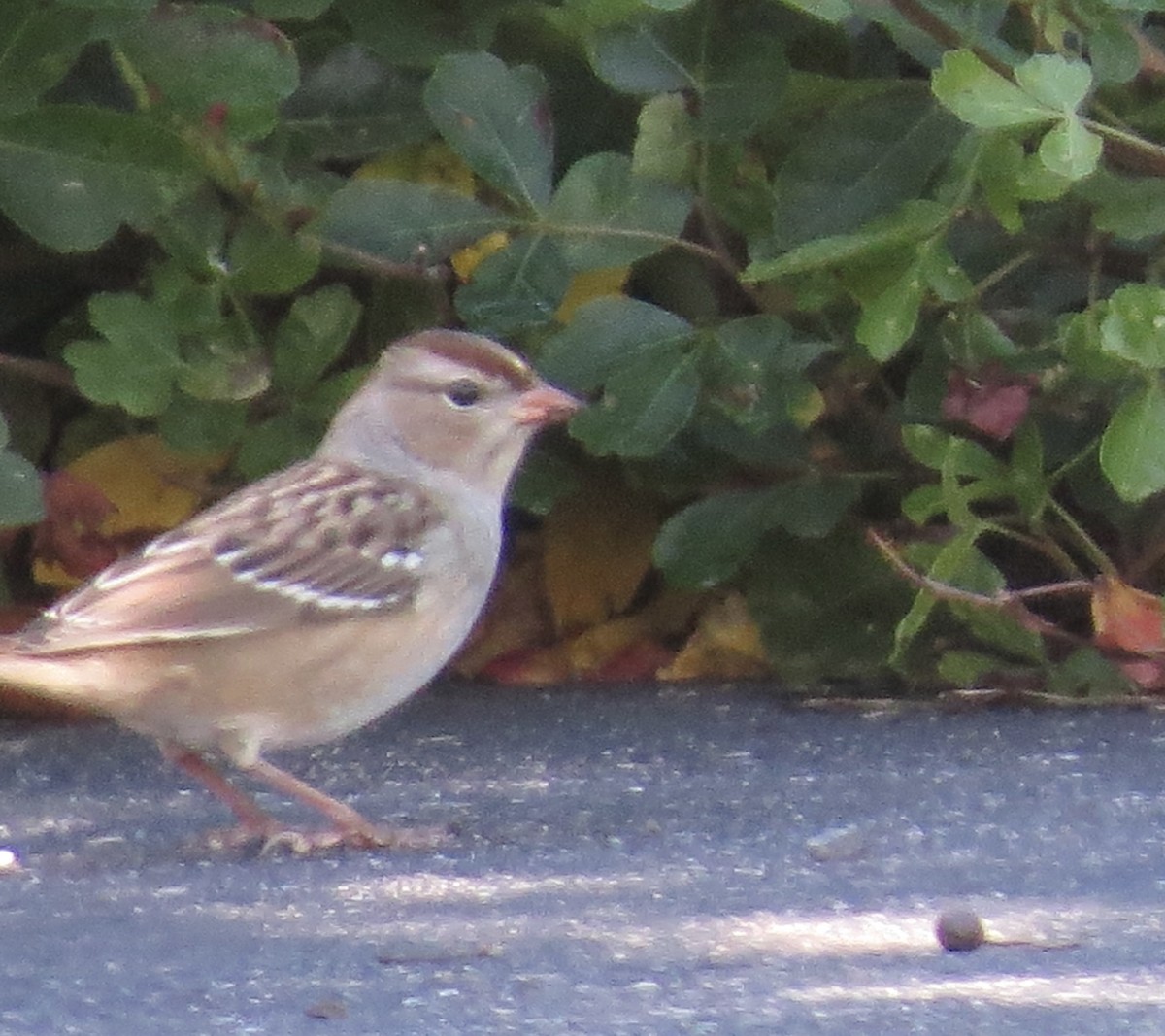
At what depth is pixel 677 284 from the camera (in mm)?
4930

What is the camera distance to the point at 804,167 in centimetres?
443

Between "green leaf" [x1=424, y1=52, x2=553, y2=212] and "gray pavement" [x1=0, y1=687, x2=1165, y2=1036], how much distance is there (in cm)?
105

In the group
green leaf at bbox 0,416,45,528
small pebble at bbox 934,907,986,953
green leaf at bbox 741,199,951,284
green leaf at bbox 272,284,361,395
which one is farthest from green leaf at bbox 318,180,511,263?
small pebble at bbox 934,907,986,953

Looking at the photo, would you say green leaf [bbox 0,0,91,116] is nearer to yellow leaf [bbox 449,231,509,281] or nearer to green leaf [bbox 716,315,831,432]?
yellow leaf [bbox 449,231,509,281]

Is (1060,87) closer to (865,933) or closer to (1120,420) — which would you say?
(1120,420)

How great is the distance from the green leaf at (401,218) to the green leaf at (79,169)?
1.02 feet

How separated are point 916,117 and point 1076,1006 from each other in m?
2.27

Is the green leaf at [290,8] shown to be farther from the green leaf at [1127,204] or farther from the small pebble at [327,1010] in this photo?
the small pebble at [327,1010]

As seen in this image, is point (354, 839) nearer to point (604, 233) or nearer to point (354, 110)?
point (604, 233)

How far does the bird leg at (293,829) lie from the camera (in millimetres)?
3791

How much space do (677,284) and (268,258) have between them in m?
0.87

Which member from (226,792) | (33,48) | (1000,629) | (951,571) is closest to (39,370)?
(33,48)

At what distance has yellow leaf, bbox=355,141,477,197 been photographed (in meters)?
4.89

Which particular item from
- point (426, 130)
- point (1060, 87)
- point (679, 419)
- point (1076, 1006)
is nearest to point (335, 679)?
point (679, 419)
